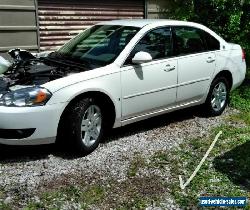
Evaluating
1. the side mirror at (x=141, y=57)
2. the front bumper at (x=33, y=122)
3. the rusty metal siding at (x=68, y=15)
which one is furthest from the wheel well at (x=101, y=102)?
the rusty metal siding at (x=68, y=15)

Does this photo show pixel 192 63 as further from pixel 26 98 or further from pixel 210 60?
pixel 26 98

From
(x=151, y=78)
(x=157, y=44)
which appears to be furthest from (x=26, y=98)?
(x=157, y=44)

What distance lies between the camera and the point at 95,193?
474 centimetres

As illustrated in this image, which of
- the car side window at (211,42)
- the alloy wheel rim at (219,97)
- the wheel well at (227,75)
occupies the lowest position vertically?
the alloy wheel rim at (219,97)

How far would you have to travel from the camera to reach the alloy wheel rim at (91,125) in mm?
5730

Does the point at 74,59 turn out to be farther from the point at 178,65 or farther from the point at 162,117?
the point at 162,117

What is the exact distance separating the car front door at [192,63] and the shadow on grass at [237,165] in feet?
4.07

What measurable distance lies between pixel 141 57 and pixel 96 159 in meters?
1.43

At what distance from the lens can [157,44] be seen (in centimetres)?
665

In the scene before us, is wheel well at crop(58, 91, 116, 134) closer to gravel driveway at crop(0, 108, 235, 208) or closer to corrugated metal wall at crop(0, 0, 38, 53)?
gravel driveway at crop(0, 108, 235, 208)

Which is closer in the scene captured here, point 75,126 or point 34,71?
point 75,126

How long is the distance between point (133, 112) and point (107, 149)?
2.06 feet

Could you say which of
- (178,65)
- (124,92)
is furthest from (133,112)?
(178,65)

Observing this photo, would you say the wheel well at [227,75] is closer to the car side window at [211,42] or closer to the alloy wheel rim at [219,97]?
the alloy wheel rim at [219,97]
